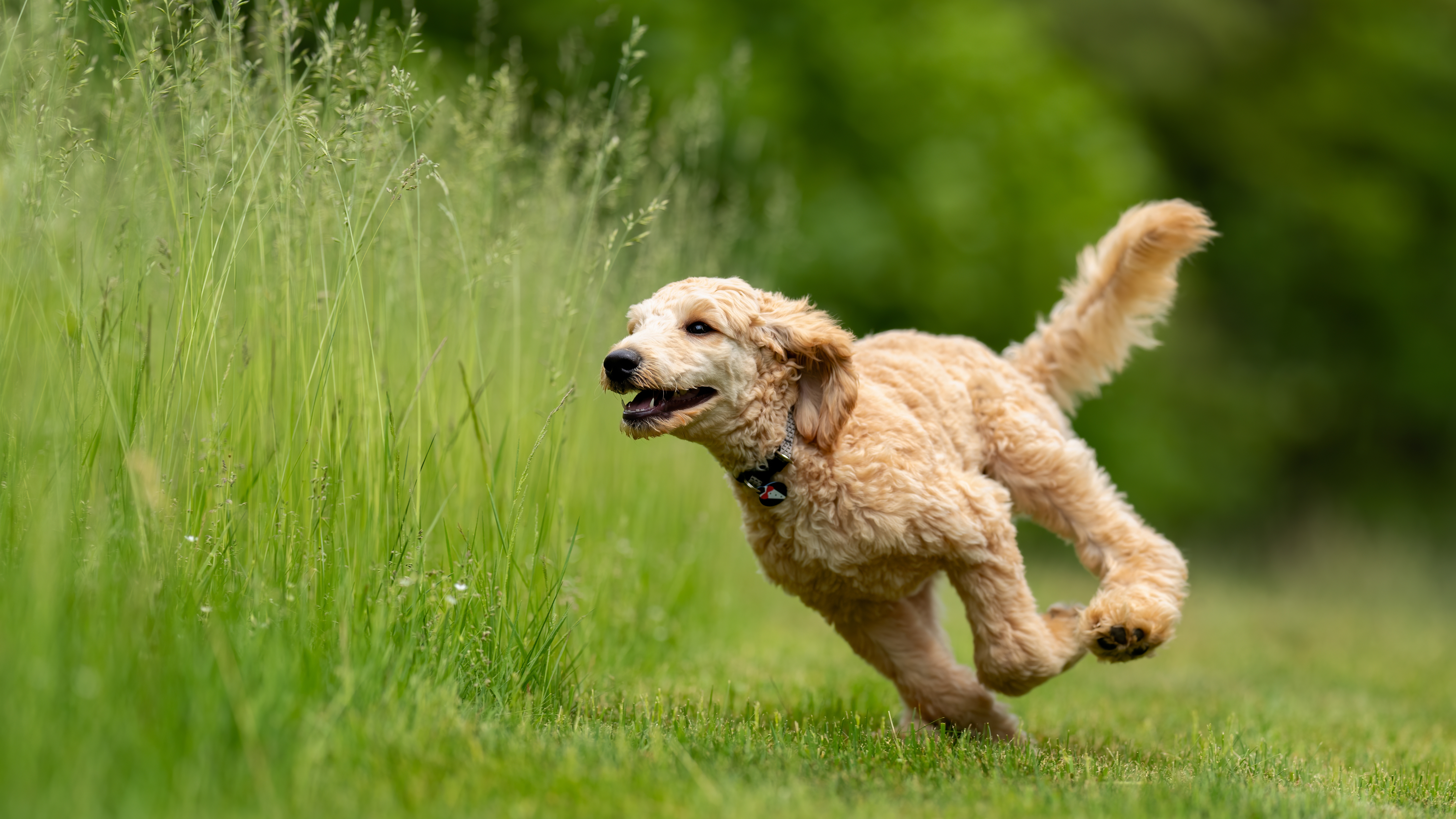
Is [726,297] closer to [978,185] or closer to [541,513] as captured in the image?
[541,513]

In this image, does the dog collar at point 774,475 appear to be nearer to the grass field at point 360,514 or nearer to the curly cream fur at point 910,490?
the curly cream fur at point 910,490

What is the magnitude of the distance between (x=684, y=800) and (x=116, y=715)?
129cm

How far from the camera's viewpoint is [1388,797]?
3.94 metres

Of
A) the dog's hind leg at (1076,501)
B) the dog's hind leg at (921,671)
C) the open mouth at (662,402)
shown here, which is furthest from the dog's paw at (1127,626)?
the open mouth at (662,402)

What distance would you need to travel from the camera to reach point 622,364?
3.74m

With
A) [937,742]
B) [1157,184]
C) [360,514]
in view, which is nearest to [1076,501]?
[937,742]

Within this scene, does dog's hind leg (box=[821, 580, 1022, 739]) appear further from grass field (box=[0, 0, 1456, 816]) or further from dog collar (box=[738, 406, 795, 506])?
dog collar (box=[738, 406, 795, 506])

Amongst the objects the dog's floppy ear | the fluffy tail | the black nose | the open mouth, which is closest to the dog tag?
the dog's floppy ear

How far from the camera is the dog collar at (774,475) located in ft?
13.4

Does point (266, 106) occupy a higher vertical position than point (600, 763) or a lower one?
higher

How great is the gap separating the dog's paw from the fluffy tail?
132 cm

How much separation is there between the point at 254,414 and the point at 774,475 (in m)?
1.78

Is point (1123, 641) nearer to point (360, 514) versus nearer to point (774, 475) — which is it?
point (774, 475)

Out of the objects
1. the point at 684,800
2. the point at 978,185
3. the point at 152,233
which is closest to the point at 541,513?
the point at 152,233
